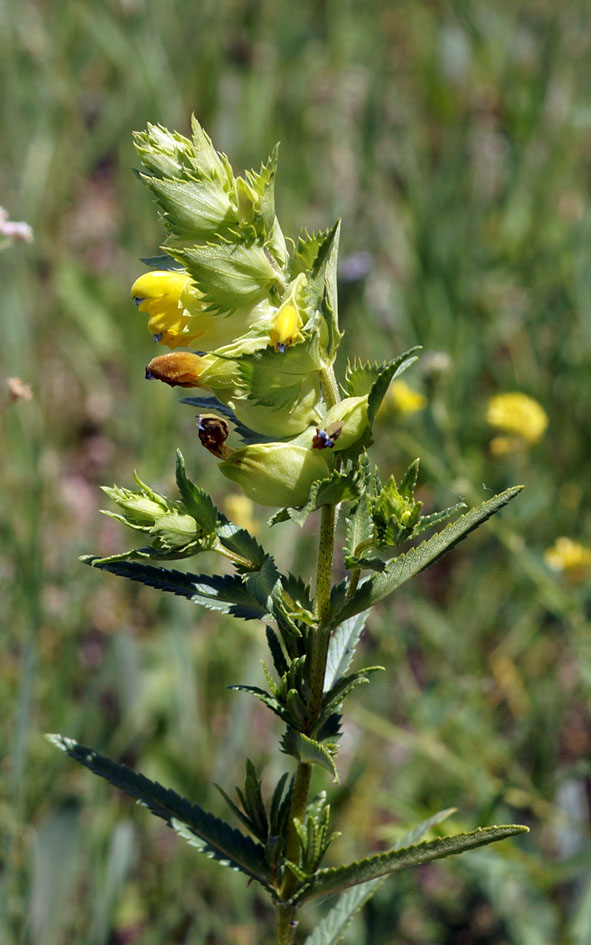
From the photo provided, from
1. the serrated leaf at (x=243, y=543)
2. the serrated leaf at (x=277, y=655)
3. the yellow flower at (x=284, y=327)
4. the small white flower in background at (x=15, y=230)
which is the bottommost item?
the serrated leaf at (x=277, y=655)

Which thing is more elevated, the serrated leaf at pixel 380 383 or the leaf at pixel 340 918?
the serrated leaf at pixel 380 383

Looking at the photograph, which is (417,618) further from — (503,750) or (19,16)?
(19,16)

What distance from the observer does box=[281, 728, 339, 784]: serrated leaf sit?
97 cm

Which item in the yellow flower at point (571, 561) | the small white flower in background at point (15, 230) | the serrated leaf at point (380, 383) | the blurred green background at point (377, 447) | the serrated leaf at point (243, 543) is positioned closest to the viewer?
the serrated leaf at point (380, 383)

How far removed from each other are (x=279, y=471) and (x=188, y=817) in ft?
1.52

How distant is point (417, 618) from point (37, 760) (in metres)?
1.09

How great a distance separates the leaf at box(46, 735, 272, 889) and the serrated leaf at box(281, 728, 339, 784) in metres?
0.15

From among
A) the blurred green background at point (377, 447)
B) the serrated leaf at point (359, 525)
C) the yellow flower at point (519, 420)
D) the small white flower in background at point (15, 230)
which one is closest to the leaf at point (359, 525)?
the serrated leaf at point (359, 525)

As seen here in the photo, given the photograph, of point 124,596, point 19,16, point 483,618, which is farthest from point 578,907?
point 19,16

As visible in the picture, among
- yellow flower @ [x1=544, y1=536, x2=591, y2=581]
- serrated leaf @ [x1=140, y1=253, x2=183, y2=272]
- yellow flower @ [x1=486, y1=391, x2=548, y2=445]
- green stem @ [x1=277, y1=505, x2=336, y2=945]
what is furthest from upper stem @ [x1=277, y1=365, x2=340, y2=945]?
yellow flower @ [x1=486, y1=391, x2=548, y2=445]

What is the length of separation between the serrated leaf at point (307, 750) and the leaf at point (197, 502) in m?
0.26

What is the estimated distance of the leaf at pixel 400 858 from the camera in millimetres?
941

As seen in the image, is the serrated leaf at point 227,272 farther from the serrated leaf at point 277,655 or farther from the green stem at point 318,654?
the serrated leaf at point 277,655

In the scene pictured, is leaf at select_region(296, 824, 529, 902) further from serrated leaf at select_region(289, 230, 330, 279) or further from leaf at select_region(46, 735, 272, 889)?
serrated leaf at select_region(289, 230, 330, 279)
